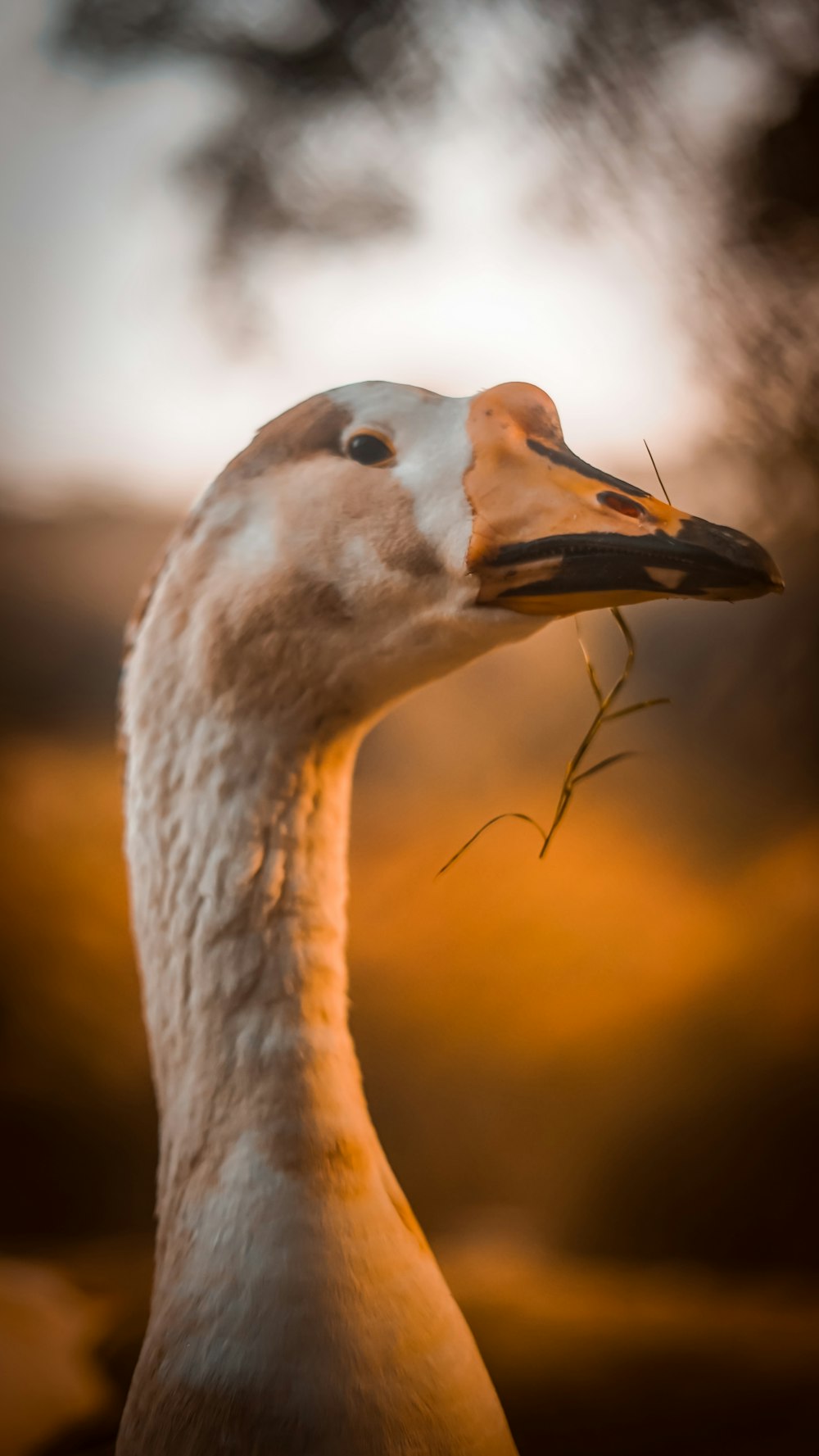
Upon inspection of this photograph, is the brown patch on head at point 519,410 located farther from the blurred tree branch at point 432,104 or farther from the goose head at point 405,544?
the blurred tree branch at point 432,104

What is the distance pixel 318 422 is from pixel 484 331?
0.38 m

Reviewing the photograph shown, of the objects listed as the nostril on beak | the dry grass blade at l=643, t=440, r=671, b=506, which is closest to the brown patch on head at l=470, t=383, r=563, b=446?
the nostril on beak

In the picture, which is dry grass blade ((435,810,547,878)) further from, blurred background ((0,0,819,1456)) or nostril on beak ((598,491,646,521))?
nostril on beak ((598,491,646,521))

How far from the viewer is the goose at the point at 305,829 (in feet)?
2.56

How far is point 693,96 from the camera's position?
1228 millimetres

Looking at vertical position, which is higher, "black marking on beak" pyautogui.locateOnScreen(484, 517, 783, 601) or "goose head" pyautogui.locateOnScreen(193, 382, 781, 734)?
"goose head" pyautogui.locateOnScreen(193, 382, 781, 734)

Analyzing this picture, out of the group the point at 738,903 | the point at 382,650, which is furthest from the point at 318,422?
the point at 738,903

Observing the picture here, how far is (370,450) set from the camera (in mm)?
905

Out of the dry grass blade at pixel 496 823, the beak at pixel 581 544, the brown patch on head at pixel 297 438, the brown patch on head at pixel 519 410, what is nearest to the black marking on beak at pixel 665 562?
the beak at pixel 581 544

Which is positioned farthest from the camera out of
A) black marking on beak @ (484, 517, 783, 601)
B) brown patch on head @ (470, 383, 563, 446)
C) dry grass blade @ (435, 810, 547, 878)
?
dry grass blade @ (435, 810, 547, 878)

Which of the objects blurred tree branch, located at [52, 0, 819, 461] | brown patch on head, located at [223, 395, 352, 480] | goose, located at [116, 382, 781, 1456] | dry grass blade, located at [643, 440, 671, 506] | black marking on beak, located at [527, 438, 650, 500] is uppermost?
blurred tree branch, located at [52, 0, 819, 461]

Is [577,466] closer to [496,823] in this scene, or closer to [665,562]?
[665,562]

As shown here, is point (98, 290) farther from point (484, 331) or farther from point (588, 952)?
point (588, 952)

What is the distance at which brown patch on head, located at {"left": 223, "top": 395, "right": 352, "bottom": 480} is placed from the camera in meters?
0.92
